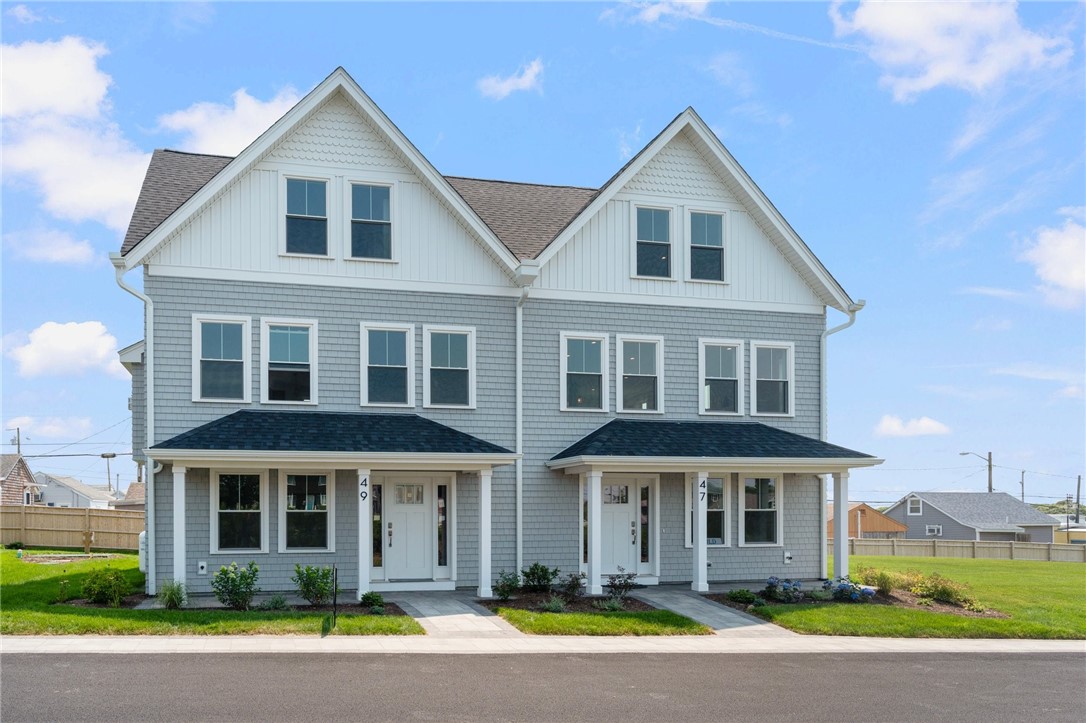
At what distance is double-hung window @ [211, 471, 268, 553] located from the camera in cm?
1869

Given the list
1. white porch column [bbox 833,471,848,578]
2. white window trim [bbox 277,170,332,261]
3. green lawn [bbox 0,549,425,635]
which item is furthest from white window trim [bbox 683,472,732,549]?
white window trim [bbox 277,170,332,261]

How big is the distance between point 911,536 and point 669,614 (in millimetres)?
55794

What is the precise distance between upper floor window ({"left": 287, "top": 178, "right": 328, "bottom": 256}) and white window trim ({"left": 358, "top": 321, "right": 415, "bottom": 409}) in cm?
169

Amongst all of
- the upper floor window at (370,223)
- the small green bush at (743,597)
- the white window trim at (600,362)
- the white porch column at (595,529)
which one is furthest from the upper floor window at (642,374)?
the upper floor window at (370,223)

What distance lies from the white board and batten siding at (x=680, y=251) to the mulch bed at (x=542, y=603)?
6333 millimetres

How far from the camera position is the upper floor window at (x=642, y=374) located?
21516 mm

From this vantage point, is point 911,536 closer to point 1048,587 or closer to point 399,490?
point 1048,587

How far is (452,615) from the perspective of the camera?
54.5ft

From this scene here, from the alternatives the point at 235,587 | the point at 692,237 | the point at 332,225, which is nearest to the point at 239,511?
the point at 235,587

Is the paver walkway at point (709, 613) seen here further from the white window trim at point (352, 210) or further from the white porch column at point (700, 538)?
the white window trim at point (352, 210)

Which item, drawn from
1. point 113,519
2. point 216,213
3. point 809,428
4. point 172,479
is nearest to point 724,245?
point 809,428

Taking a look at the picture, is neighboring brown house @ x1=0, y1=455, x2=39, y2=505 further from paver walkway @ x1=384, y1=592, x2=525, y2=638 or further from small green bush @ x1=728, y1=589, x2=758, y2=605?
small green bush @ x1=728, y1=589, x2=758, y2=605

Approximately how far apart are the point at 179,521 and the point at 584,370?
8.48 meters

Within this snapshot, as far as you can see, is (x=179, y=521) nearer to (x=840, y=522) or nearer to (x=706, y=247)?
(x=706, y=247)
